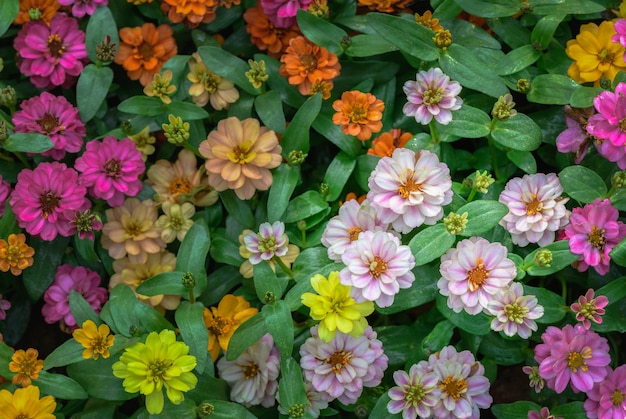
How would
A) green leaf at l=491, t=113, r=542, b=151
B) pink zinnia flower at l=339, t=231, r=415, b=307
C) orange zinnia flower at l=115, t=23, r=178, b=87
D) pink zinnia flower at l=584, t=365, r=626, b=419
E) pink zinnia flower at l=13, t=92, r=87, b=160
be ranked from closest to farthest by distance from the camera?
1. pink zinnia flower at l=339, t=231, r=415, b=307
2. pink zinnia flower at l=584, t=365, r=626, b=419
3. green leaf at l=491, t=113, r=542, b=151
4. pink zinnia flower at l=13, t=92, r=87, b=160
5. orange zinnia flower at l=115, t=23, r=178, b=87

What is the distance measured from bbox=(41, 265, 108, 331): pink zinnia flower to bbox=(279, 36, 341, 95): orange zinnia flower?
0.71 m

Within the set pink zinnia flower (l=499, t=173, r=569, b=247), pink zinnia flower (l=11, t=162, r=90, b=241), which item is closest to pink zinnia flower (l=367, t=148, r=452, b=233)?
pink zinnia flower (l=499, t=173, r=569, b=247)

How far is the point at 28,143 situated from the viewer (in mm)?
1884

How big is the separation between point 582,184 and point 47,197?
48.6 inches

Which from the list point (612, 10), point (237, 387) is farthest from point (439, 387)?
point (612, 10)

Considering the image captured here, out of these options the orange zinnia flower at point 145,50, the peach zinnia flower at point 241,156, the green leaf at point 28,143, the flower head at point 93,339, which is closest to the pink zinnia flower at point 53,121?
the green leaf at point 28,143

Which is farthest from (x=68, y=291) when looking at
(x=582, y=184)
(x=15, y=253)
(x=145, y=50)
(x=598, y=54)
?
(x=598, y=54)

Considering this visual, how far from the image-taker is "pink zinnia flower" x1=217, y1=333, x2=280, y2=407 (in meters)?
1.84

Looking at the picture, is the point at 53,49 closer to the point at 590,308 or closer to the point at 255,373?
the point at 255,373

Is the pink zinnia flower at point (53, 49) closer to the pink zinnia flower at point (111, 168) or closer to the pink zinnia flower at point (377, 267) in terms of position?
the pink zinnia flower at point (111, 168)

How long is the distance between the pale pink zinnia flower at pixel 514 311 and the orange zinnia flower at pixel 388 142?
0.47m

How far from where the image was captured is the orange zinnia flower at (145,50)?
2080 mm

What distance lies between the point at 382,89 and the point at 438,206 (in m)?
→ 0.52

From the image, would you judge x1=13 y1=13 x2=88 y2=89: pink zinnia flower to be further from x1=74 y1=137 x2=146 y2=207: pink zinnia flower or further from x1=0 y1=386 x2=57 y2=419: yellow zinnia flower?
x1=0 y1=386 x2=57 y2=419: yellow zinnia flower
